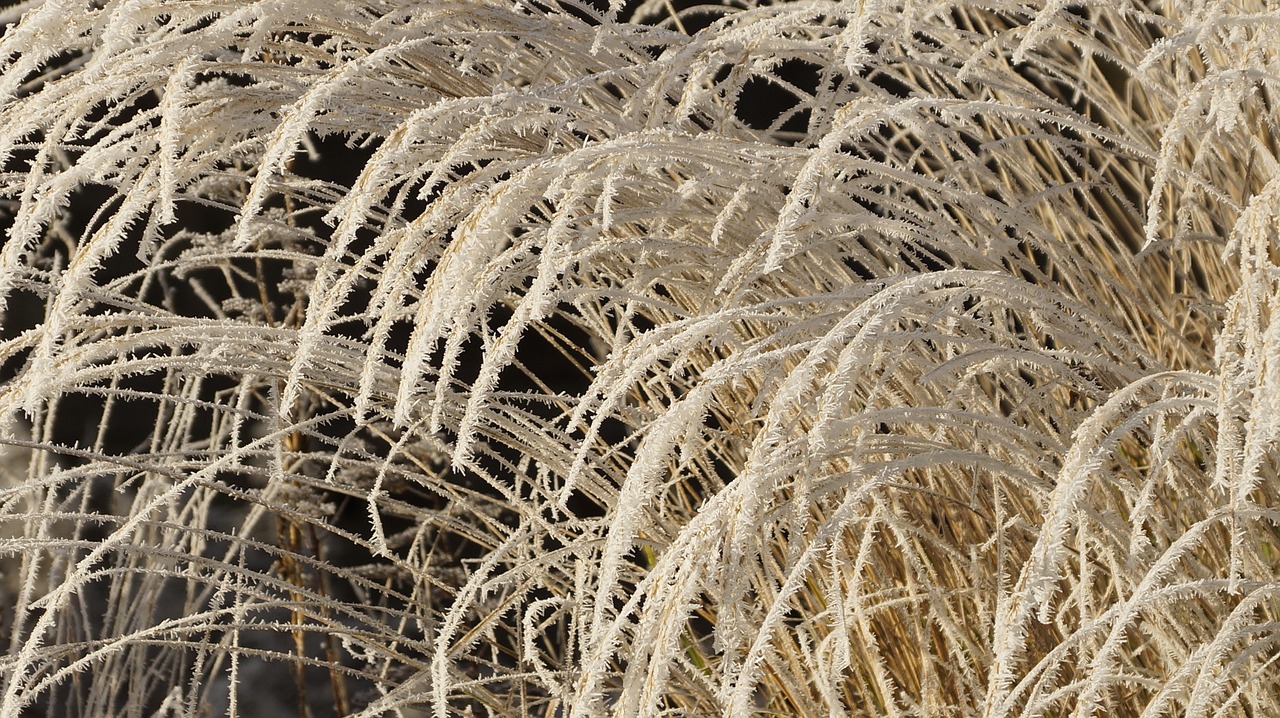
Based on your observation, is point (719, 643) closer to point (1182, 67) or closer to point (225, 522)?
point (1182, 67)

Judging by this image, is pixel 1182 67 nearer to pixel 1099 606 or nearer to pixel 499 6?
pixel 1099 606

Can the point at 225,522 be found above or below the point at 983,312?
below

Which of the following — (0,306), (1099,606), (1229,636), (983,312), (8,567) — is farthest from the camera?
(8,567)

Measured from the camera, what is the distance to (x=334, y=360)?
36.4 inches

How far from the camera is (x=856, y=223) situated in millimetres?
753

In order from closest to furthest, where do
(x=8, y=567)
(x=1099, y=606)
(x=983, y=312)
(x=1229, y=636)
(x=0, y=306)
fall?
(x=1229, y=636) < (x=0, y=306) < (x=1099, y=606) < (x=983, y=312) < (x=8, y=567)

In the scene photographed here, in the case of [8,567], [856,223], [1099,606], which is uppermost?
[856,223]

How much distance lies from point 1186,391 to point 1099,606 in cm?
17

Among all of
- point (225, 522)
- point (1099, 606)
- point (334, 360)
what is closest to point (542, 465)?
point (334, 360)

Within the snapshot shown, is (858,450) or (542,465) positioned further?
(542,465)

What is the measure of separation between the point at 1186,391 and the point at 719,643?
421 mm

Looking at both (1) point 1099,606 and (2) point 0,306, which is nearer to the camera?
(2) point 0,306

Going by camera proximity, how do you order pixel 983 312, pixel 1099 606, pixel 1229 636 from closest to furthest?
pixel 1229 636 < pixel 1099 606 < pixel 983 312

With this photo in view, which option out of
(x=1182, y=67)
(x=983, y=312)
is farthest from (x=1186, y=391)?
(x=1182, y=67)
